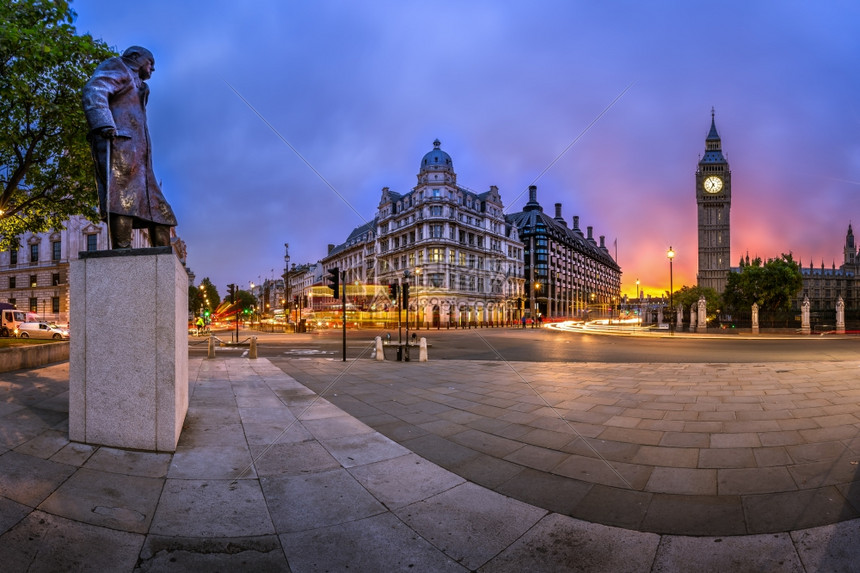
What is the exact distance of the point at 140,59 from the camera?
5340 mm

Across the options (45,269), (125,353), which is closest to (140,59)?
(125,353)

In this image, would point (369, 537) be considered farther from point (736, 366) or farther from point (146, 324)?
point (736, 366)

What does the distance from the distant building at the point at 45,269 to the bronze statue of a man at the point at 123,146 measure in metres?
53.1

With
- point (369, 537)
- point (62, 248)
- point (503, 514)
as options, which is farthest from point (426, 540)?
point (62, 248)

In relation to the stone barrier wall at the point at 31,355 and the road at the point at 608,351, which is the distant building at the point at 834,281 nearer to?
the road at the point at 608,351

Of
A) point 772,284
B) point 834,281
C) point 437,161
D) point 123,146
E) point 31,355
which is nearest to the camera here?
point 123,146

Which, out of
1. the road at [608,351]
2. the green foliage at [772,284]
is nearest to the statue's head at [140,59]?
the road at [608,351]

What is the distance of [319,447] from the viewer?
4797mm

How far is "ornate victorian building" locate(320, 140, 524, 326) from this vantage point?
67.4m

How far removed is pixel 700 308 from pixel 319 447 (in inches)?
2041

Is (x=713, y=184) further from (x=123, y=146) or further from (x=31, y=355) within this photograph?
(x=31, y=355)

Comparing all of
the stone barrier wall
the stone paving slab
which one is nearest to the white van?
the stone barrier wall

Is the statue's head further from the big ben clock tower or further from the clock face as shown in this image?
the clock face

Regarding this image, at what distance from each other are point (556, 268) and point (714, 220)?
64.6 m
